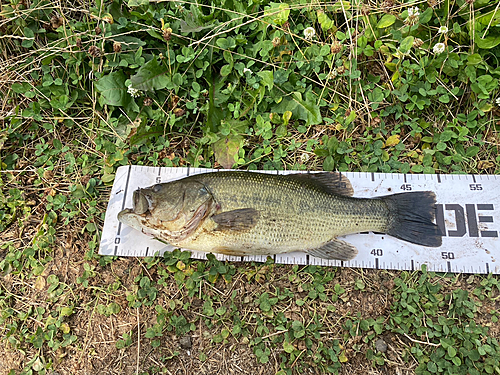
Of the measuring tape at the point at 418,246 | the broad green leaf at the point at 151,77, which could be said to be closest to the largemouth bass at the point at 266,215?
the measuring tape at the point at 418,246

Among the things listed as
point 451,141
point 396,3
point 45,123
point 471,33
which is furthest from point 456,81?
point 45,123

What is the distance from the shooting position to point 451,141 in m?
3.67

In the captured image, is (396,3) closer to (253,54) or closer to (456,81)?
(456,81)

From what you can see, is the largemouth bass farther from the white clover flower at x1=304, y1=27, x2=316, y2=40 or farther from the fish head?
the white clover flower at x1=304, y1=27, x2=316, y2=40

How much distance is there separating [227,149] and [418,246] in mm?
2409

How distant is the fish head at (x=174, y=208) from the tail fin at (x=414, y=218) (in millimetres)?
1948

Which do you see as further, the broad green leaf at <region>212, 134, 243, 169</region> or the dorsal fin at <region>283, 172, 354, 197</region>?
the broad green leaf at <region>212, 134, 243, 169</region>

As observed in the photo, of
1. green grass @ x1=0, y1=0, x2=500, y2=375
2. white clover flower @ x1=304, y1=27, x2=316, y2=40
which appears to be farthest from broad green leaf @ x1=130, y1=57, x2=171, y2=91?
white clover flower @ x1=304, y1=27, x2=316, y2=40

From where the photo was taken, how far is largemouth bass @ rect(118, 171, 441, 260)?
3.13 metres

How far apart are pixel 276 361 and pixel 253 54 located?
3477 mm

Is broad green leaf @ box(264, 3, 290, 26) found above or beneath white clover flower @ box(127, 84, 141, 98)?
above

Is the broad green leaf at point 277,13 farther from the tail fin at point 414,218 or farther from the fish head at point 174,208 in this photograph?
the tail fin at point 414,218

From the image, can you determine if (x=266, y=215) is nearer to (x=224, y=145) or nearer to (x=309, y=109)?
(x=224, y=145)

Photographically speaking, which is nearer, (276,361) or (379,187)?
(276,361)
